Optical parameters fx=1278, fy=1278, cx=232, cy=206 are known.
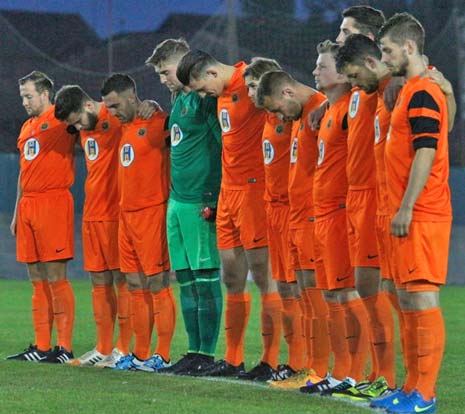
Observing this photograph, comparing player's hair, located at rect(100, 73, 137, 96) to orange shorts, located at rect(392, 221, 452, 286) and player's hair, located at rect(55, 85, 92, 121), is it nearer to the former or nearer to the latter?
player's hair, located at rect(55, 85, 92, 121)

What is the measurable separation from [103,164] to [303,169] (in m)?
2.01

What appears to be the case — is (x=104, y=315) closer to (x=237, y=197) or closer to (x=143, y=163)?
(x=143, y=163)

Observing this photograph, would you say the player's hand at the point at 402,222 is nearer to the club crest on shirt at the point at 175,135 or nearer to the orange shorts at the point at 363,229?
the orange shorts at the point at 363,229

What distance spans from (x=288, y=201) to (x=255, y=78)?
76cm

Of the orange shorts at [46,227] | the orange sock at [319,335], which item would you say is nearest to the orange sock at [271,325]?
the orange sock at [319,335]

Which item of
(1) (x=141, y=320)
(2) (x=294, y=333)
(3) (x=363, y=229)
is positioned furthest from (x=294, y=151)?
(1) (x=141, y=320)

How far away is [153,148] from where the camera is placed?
853cm

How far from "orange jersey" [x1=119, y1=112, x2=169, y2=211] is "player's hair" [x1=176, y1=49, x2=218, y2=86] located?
29.1 inches

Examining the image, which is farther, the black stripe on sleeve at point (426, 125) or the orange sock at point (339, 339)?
the orange sock at point (339, 339)

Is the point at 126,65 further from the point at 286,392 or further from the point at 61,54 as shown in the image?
the point at 286,392

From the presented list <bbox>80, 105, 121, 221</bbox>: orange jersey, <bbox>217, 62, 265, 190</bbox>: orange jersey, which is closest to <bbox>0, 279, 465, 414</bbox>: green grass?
<bbox>80, 105, 121, 221</bbox>: orange jersey

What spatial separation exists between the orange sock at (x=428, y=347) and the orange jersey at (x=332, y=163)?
3.60 feet

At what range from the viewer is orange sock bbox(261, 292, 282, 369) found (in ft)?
25.6

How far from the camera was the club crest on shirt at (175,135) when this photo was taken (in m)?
8.23
